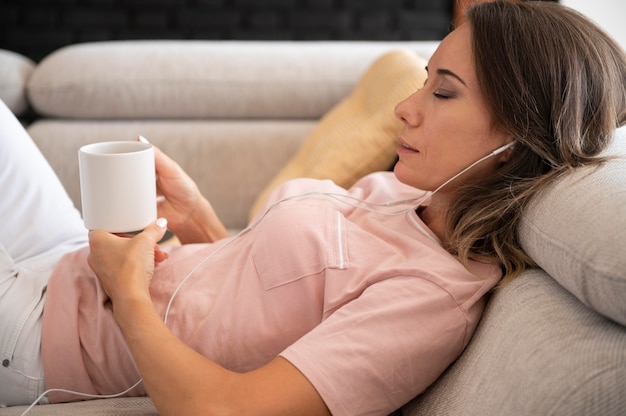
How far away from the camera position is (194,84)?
2.13 meters

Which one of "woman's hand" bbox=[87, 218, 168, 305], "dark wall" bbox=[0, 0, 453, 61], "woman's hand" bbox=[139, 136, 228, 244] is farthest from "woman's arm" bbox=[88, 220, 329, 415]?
"dark wall" bbox=[0, 0, 453, 61]

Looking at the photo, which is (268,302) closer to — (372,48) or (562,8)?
(562,8)

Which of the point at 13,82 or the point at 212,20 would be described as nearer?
the point at 13,82

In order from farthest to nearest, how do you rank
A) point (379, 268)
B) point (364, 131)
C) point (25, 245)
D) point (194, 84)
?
point (194, 84) → point (364, 131) → point (25, 245) → point (379, 268)

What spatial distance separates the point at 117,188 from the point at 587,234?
26.0 inches

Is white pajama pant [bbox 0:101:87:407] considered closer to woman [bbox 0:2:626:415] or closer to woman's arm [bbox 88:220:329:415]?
woman [bbox 0:2:626:415]

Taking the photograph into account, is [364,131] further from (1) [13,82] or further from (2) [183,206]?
(1) [13,82]

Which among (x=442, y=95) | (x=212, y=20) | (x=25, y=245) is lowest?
(x=25, y=245)

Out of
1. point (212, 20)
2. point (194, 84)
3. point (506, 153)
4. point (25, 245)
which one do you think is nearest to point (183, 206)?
point (25, 245)

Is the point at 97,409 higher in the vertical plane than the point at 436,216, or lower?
lower

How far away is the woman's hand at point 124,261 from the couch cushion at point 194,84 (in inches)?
43.8

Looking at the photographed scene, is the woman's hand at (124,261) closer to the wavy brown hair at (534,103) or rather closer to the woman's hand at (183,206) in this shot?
the woman's hand at (183,206)

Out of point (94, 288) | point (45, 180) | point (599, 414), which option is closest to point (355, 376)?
point (599, 414)

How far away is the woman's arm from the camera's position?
842mm
